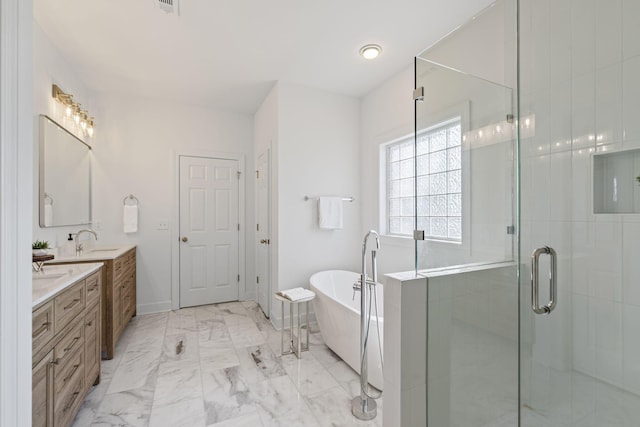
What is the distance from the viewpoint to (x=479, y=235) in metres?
1.45

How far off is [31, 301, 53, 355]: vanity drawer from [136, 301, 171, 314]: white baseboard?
8.11ft

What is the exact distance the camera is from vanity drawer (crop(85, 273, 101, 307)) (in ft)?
6.04

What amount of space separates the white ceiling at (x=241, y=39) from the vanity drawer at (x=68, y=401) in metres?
2.35

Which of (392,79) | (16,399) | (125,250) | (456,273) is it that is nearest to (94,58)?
(125,250)

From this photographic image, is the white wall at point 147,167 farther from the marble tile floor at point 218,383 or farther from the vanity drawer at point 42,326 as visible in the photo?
the vanity drawer at point 42,326

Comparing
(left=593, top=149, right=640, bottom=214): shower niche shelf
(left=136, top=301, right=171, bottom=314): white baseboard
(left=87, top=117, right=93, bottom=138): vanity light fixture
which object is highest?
(left=87, top=117, right=93, bottom=138): vanity light fixture

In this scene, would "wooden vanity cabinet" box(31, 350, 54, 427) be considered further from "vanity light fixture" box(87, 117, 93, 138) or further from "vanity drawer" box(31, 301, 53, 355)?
"vanity light fixture" box(87, 117, 93, 138)

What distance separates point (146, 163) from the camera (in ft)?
11.8

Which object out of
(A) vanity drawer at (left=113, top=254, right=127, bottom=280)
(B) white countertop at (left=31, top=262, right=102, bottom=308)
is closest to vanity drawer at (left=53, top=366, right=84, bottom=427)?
(B) white countertop at (left=31, top=262, right=102, bottom=308)

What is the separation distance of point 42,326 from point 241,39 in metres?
2.27

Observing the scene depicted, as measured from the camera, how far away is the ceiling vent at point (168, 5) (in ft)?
6.43

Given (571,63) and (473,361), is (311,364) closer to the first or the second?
(473,361)

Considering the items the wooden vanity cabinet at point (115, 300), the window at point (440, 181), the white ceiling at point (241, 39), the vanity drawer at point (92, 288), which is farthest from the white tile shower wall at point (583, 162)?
the wooden vanity cabinet at point (115, 300)

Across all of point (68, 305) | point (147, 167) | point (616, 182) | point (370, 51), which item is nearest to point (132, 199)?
point (147, 167)
